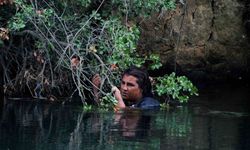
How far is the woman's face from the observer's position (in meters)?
11.9

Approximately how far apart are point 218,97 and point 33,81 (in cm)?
412

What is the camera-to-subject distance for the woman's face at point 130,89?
11.9 m

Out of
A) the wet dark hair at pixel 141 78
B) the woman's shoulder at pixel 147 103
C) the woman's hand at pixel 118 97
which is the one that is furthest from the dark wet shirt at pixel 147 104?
the woman's hand at pixel 118 97

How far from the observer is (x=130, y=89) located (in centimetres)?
1209

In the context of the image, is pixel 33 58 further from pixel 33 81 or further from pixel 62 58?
pixel 62 58

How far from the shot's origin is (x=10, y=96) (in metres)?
13.2

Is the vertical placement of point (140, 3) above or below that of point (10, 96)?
above

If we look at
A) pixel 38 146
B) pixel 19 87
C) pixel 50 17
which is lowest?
pixel 38 146

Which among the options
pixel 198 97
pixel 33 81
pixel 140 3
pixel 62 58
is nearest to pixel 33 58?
pixel 33 81

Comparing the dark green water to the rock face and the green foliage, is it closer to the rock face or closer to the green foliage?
the green foliage

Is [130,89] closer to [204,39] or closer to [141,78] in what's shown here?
[141,78]

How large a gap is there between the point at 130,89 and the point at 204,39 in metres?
5.81

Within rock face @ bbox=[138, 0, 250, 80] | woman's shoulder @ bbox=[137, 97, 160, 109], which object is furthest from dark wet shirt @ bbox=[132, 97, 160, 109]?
rock face @ bbox=[138, 0, 250, 80]

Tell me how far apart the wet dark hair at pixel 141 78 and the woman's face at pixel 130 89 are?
55 mm
